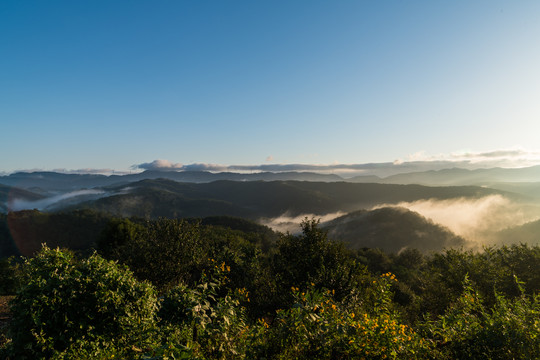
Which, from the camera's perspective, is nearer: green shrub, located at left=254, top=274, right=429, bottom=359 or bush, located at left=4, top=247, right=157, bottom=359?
green shrub, located at left=254, top=274, right=429, bottom=359

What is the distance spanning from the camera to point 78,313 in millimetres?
8211

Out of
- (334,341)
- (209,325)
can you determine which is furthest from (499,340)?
(209,325)

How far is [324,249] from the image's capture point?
71.2ft

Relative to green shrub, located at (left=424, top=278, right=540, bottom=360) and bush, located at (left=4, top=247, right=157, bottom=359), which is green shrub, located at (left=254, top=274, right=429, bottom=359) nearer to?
green shrub, located at (left=424, top=278, right=540, bottom=360)

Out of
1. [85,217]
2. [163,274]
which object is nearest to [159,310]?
[163,274]

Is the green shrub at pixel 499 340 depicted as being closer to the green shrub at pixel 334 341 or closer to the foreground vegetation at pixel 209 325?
the foreground vegetation at pixel 209 325

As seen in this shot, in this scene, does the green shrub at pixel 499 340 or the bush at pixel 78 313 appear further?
the bush at pixel 78 313

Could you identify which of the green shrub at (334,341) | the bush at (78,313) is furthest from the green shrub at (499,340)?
the bush at (78,313)

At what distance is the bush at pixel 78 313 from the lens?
7.76 metres

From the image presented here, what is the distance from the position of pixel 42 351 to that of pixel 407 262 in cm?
11944

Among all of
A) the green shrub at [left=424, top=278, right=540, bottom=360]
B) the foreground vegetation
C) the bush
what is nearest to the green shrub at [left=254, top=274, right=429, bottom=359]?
the foreground vegetation

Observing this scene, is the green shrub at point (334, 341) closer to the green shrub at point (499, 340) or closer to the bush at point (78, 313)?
the green shrub at point (499, 340)

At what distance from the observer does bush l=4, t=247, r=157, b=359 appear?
776cm

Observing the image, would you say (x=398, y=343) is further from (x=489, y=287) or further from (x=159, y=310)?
(x=489, y=287)
